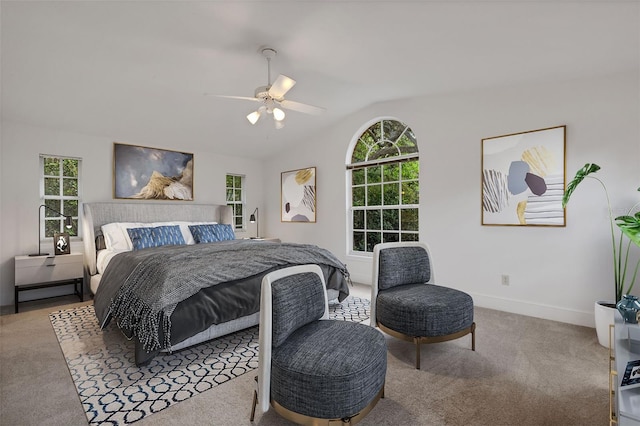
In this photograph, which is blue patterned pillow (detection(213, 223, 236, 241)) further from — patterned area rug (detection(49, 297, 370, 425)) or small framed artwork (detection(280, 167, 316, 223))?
patterned area rug (detection(49, 297, 370, 425))

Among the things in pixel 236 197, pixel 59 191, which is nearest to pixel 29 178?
pixel 59 191

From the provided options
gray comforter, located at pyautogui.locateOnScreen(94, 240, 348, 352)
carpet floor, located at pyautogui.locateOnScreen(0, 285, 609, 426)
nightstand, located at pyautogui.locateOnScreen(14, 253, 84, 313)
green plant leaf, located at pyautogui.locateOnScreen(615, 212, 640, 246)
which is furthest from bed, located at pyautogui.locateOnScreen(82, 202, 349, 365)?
green plant leaf, located at pyautogui.locateOnScreen(615, 212, 640, 246)

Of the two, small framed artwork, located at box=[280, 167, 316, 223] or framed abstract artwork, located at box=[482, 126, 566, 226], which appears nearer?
framed abstract artwork, located at box=[482, 126, 566, 226]

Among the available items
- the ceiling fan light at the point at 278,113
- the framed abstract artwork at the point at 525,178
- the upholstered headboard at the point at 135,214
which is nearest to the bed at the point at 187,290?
the upholstered headboard at the point at 135,214

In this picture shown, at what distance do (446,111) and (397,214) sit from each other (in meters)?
1.55

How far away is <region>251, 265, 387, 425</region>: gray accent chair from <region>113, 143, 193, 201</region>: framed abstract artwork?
391cm

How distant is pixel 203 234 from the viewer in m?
4.59

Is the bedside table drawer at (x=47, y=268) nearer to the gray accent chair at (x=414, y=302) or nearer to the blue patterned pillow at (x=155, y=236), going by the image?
→ the blue patterned pillow at (x=155, y=236)

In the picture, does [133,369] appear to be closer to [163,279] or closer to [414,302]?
[163,279]

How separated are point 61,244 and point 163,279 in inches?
101

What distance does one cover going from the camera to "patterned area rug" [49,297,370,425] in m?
1.89

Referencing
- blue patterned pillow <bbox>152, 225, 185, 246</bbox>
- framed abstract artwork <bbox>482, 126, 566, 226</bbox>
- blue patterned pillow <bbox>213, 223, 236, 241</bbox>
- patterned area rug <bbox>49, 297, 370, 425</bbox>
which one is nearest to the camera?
patterned area rug <bbox>49, 297, 370, 425</bbox>

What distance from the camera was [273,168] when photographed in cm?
623

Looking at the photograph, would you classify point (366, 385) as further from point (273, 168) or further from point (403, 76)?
point (273, 168)
